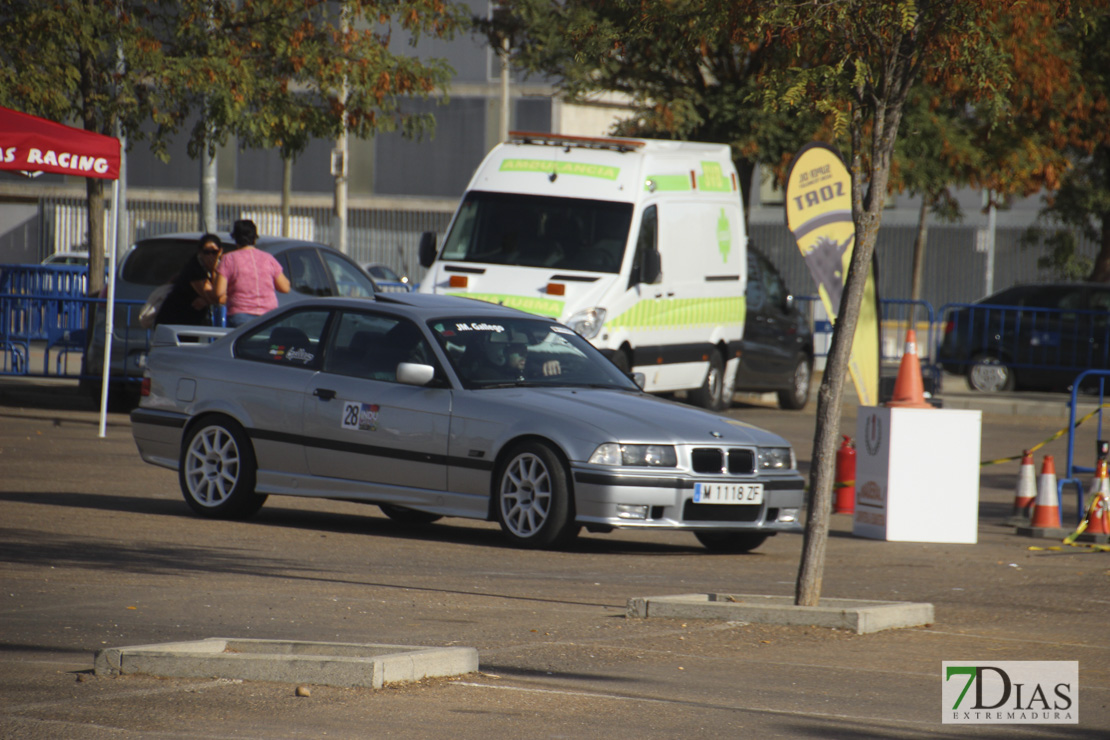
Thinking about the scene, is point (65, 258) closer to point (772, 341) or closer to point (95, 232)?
point (95, 232)

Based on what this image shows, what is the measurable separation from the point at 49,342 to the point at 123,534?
893 cm

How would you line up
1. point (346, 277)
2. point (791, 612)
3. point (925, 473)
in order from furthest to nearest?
point (346, 277), point (925, 473), point (791, 612)

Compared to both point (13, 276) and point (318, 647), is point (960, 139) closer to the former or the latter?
point (13, 276)

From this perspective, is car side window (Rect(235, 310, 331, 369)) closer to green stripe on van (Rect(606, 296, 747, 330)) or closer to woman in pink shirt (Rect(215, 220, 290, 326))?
woman in pink shirt (Rect(215, 220, 290, 326))

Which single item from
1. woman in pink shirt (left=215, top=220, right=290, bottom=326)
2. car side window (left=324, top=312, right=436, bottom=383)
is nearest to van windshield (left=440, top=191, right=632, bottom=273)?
woman in pink shirt (left=215, top=220, right=290, bottom=326)

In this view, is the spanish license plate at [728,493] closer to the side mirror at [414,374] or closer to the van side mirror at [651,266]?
the side mirror at [414,374]

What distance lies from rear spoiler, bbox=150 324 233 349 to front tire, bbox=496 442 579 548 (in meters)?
2.78

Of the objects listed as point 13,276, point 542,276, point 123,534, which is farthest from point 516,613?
point 13,276

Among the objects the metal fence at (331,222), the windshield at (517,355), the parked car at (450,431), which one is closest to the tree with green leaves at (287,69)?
the parked car at (450,431)

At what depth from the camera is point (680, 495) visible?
975cm

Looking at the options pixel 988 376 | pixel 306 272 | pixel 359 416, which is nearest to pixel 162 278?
pixel 306 272

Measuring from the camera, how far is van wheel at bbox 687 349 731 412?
18.9 metres

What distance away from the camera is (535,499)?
988 cm

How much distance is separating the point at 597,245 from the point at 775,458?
22.1 feet
